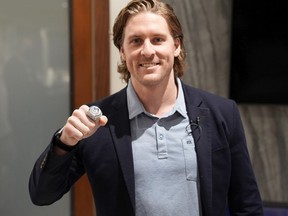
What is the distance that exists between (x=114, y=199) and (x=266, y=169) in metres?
1.02

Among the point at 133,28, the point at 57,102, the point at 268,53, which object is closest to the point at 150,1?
the point at 133,28

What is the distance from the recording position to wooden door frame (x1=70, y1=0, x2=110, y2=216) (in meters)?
1.73

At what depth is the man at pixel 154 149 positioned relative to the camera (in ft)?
3.27

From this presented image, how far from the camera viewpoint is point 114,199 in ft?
3.40

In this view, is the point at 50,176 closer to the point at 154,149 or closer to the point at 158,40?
the point at 154,149

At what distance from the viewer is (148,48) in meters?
1.01

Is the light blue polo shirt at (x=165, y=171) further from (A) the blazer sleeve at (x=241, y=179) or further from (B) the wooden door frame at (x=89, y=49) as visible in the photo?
(B) the wooden door frame at (x=89, y=49)

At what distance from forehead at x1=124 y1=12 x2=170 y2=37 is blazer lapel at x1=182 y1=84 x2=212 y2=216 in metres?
0.22

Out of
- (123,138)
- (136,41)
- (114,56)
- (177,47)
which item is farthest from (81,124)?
(114,56)

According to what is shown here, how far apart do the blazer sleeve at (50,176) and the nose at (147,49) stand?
0.32 meters

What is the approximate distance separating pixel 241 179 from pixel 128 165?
36 centimetres

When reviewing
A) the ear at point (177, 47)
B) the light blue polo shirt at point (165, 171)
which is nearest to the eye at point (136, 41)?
the ear at point (177, 47)

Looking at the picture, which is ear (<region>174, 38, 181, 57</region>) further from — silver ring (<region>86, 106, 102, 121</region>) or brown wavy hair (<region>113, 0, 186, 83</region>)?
silver ring (<region>86, 106, 102, 121</region>)

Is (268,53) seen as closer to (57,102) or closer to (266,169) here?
(266,169)
